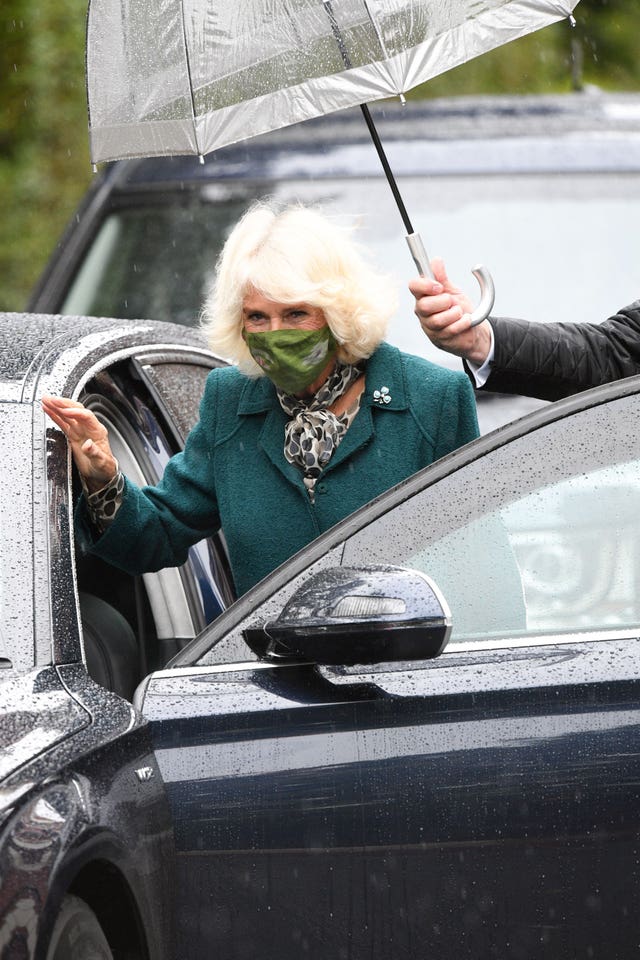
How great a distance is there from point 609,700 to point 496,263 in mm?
3790

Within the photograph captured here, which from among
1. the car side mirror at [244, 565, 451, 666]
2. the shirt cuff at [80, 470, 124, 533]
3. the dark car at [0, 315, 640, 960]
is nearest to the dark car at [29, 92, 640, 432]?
the shirt cuff at [80, 470, 124, 533]

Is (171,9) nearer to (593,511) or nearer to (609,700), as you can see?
(593,511)

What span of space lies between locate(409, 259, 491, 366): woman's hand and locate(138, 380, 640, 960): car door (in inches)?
26.2

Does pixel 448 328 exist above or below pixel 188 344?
below

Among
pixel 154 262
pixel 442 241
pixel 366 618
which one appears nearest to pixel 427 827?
pixel 366 618

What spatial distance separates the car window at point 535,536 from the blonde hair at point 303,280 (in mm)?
602

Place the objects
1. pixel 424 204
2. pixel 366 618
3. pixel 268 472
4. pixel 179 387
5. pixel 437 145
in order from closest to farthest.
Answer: pixel 366 618 → pixel 268 472 → pixel 179 387 → pixel 424 204 → pixel 437 145

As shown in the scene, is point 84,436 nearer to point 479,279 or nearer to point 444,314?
point 444,314

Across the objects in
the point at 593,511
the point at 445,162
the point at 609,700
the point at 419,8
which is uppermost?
the point at 445,162

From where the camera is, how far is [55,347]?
3217 mm

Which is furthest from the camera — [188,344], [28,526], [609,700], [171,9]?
[188,344]

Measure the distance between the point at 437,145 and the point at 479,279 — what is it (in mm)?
3443

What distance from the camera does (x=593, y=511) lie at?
268 centimetres

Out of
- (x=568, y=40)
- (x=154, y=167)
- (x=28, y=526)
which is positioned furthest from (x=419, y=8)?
(x=568, y=40)
